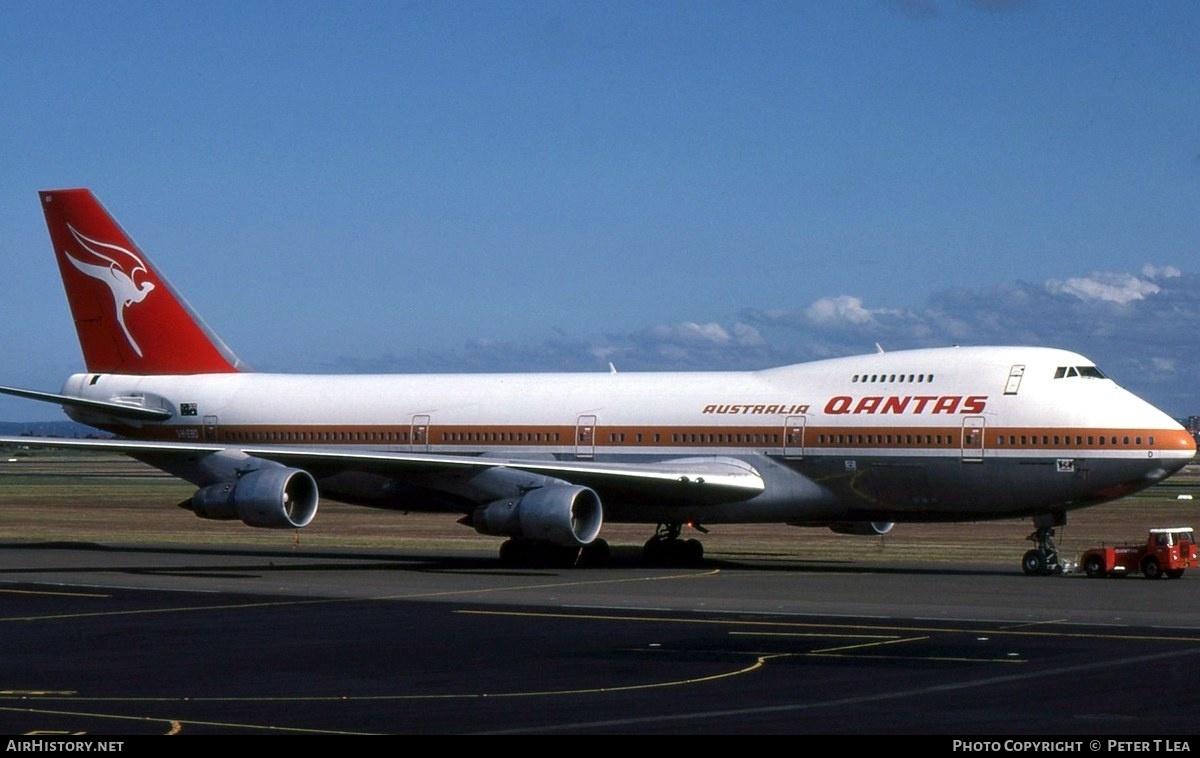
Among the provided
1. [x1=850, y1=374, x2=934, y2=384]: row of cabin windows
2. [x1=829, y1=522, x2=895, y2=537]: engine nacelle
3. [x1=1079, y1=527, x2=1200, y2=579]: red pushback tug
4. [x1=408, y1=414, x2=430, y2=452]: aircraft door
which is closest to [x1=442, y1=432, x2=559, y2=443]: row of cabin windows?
[x1=408, y1=414, x2=430, y2=452]: aircraft door

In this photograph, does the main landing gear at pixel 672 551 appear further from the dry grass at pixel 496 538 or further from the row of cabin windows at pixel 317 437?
the row of cabin windows at pixel 317 437

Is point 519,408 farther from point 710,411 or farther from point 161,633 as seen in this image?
point 161,633

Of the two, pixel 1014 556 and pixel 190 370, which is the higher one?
pixel 190 370

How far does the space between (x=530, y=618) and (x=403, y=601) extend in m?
4.04

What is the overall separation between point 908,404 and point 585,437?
26.5 feet

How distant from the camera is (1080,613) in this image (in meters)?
27.8

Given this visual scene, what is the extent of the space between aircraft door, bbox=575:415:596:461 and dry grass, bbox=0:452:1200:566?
5514 millimetres

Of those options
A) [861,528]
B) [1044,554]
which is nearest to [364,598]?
[861,528]

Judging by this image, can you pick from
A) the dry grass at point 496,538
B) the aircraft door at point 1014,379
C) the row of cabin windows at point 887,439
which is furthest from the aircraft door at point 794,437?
the dry grass at point 496,538

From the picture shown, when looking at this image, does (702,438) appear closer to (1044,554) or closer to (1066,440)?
(1044,554)

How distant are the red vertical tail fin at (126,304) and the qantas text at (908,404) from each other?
18352 mm

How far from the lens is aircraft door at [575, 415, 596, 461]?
41.9m

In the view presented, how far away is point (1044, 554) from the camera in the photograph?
37.0 m

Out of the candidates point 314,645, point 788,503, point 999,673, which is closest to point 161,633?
point 314,645
